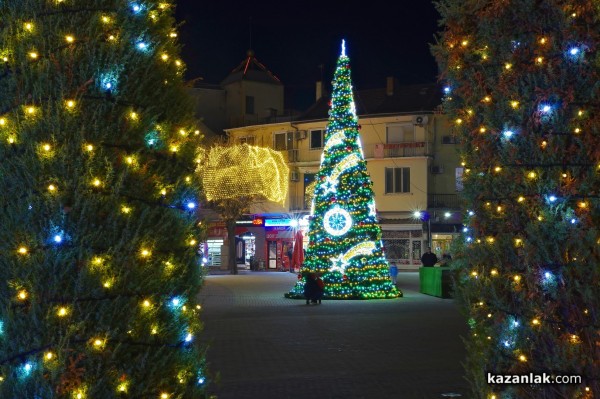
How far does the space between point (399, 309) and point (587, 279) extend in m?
18.4

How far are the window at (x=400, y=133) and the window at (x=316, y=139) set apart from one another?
15.3 feet

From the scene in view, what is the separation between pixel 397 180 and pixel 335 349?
135 feet

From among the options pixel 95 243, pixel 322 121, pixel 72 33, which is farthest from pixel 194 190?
pixel 322 121

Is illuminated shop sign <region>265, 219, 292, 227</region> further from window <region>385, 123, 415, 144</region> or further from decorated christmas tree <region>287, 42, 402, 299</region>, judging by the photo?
decorated christmas tree <region>287, 42, 402, 299</region>

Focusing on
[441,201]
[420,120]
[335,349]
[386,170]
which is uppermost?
[420,120]

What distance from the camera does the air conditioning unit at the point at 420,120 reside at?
53.8 metres

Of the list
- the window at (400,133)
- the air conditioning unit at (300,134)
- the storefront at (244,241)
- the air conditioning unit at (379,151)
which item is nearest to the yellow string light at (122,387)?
the air conditioning unit at (379,151)

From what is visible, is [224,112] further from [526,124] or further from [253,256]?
[526,124]

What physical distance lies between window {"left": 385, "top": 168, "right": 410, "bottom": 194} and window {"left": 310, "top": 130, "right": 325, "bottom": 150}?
504 cm

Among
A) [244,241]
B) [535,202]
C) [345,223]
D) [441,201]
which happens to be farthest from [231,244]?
[535,202]

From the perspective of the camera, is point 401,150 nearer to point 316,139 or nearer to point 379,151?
point 379,151

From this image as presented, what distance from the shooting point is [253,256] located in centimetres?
5922

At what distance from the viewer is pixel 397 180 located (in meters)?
55.2

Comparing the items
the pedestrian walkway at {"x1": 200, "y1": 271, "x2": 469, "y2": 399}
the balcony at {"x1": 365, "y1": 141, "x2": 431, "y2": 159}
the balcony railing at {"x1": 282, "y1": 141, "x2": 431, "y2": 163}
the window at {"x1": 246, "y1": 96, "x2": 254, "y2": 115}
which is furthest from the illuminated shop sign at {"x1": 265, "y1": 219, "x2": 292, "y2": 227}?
the pedestrian walkway at {"x1": 200, "y1": 271, "x2": 469, "y2": 399}
